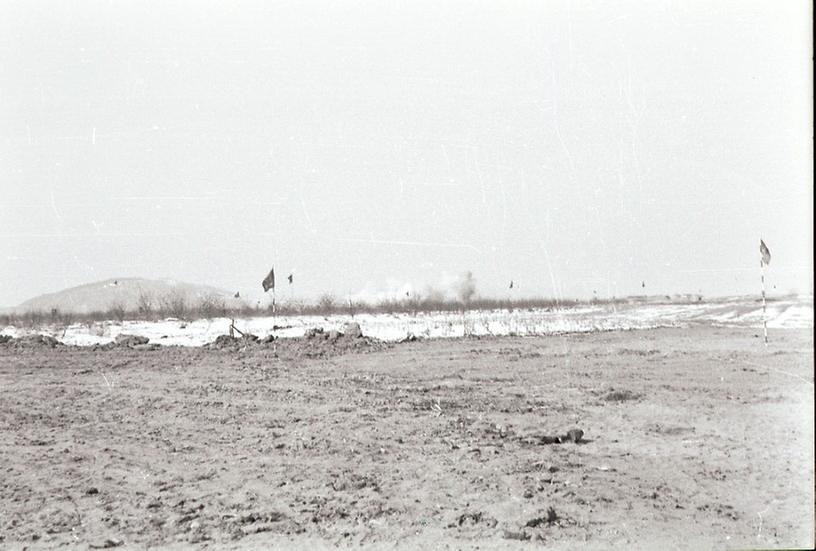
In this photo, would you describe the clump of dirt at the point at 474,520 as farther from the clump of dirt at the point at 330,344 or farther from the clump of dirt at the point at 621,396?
the clump of dirt at the point at 330,344

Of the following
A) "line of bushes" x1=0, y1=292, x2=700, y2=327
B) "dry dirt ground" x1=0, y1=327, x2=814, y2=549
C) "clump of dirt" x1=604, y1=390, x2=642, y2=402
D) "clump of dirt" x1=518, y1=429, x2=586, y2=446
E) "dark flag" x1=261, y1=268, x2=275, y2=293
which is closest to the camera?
"dry dirt ground" x1=0, y1=327, x2=814, y2=549

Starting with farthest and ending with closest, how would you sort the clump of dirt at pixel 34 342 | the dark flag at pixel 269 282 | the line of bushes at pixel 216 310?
the line of bushes at pixel 216 310 → the dark flag at pixel 269 282 → the clump of dirt at pixel 34 342

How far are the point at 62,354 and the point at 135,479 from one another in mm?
12936

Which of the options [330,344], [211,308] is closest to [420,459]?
[330,344]

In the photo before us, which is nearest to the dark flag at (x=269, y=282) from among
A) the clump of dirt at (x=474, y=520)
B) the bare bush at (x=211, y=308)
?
the bare bush at (x=211, y=308)

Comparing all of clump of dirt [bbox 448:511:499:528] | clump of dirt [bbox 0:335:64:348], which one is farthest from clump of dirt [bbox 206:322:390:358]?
clump of dirt [bbox 448:511:499:528]

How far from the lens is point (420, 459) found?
6441 millimetres

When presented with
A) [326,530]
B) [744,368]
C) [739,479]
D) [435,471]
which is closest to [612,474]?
[739,479]

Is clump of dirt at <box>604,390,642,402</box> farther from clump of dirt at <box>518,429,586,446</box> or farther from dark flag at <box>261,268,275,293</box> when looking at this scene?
dark flag at <box>261,268,275,293</box>

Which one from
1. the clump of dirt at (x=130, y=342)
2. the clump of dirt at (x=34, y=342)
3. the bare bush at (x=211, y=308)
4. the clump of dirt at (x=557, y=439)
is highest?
the bare bush at (x=211, y=308)

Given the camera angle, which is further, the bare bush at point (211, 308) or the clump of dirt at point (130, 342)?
the bare bush at point (211, 308)

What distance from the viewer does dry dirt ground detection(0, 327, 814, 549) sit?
15.6 feet

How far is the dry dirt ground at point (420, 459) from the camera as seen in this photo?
15.6ft

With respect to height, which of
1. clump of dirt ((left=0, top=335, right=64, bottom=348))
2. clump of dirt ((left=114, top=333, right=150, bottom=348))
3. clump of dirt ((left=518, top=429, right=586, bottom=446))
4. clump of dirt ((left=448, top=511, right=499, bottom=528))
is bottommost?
clump of dirt ((left=448, top=511, right=499, bottom=528))
